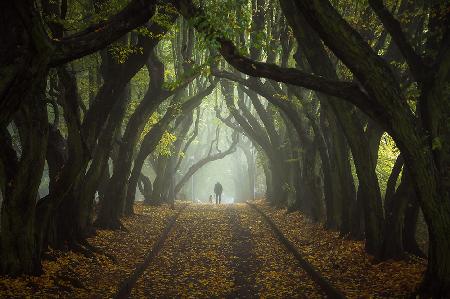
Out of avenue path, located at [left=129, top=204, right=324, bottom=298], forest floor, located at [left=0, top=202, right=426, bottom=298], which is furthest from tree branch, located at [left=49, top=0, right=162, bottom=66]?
avenue path, located at [left=129, top=204, right=324, bottom=298]

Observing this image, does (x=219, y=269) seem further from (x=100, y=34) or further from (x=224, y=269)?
(x=100, y=34)

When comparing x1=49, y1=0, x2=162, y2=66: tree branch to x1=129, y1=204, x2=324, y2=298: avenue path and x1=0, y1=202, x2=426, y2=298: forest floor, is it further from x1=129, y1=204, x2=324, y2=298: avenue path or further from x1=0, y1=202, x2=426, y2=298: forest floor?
x1=129, y1=204, x2=324, y2=298: avenue path

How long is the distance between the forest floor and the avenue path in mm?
19

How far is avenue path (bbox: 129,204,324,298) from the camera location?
862cm

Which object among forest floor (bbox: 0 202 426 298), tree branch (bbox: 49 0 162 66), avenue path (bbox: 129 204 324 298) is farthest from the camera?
avenue path (bbox: 129 204 324 298)

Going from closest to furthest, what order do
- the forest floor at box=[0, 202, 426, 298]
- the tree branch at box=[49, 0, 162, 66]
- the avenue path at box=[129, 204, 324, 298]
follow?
the tree branch at box=[49, 0, 162, 66] < the forest floor at box=[0, 202, 426, 298] < the avenue path at box=[129, 204, 324, 298]

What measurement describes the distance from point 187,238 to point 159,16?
25.1 ft

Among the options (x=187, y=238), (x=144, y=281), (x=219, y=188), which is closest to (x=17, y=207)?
(x=144, y=281)

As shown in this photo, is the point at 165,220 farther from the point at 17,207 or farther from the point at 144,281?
the point at 17,207

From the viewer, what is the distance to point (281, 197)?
2666cm

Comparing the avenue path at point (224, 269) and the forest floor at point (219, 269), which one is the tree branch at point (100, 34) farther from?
the avenue path at point (224, 269)

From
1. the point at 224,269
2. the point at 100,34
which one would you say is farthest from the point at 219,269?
the point at 100,34

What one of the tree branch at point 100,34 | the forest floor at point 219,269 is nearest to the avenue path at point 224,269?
the forest floor at point 219,269

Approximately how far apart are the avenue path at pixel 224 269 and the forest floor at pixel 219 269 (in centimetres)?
2
